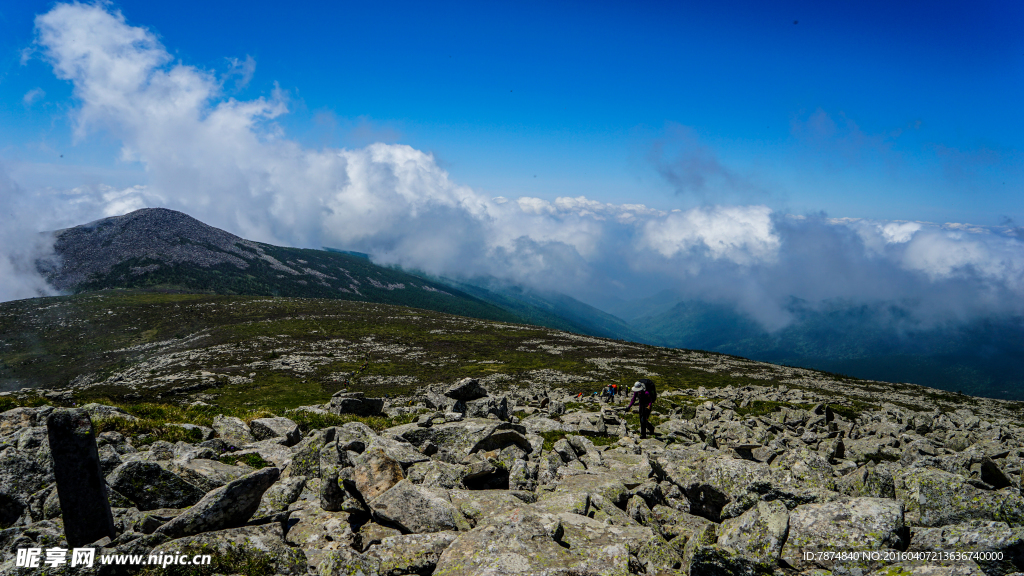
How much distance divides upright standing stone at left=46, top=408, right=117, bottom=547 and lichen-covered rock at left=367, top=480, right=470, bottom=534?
15.8ft

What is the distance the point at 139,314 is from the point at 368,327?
84.6m

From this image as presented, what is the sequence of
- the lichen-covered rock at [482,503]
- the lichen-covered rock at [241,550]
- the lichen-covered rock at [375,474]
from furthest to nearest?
the lichen-covered rock at [375,474] → the lichen-covered rock at [482,503] → the lichen-covered rock at [241,550]

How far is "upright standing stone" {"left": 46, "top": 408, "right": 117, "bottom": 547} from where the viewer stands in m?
7.31

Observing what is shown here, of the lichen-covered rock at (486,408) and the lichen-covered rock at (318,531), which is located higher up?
the lichen-covered rock at (318,531)

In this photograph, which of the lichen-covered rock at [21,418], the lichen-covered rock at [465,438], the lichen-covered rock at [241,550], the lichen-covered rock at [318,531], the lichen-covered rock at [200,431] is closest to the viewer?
the lichen-covered rock at [241,550]

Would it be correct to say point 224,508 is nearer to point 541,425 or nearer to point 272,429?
point 272,429

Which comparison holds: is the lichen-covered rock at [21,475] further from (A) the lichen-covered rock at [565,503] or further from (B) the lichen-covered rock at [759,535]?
(B) the lichen-covered rock at [759,535]

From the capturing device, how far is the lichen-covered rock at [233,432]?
640 inches

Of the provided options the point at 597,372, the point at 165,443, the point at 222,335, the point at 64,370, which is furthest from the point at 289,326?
the point at 165,443

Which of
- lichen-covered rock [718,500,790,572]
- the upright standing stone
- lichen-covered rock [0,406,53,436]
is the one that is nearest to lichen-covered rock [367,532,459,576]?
the upright standing stone

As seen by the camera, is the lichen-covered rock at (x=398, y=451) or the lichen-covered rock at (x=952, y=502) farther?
the lichen-covered rock at (x=398, y=451)

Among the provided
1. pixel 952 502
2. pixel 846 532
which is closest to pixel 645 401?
pixel 952 502

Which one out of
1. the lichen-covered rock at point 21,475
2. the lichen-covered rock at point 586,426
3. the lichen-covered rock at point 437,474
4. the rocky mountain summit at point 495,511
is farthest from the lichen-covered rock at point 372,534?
the lichen-covered rock at point 586,426

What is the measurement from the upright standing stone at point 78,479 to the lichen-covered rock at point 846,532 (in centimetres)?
1273
